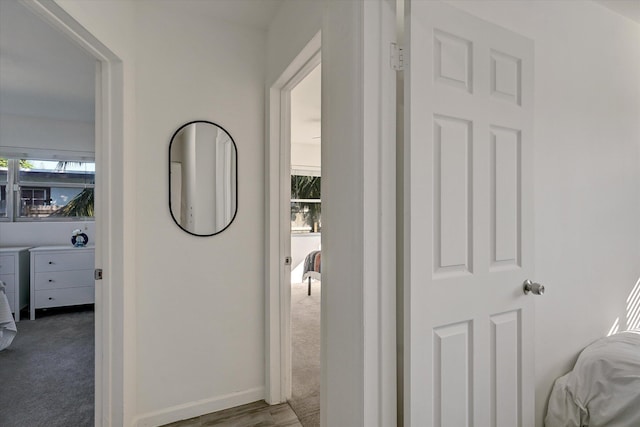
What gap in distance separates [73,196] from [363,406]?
490cm

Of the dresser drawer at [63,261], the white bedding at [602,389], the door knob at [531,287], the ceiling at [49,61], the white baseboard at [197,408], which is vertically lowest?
the white baseboard at [197,408]

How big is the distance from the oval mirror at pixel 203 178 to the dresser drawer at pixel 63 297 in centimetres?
300

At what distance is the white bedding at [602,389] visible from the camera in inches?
51.2

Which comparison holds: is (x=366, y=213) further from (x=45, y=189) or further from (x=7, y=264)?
(x=45, y=189)

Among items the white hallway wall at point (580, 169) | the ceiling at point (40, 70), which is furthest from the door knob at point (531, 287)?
the ceiling at point (40, 70)

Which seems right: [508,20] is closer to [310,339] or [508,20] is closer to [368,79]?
[368,79]

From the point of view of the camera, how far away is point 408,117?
1.08m

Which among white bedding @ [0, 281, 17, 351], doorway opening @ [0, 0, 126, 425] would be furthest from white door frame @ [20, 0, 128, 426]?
white bedding @ [0, 281, 17, 351]

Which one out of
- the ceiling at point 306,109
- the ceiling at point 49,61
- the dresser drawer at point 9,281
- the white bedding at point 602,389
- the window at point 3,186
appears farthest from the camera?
the window at point 3,186

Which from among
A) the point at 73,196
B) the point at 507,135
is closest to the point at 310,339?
the point at 507,135

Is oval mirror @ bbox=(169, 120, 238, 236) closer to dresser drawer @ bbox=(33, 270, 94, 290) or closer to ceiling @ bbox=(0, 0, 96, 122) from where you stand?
ceiling @ bbox=(0, 0, 96, 122)

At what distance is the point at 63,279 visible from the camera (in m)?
3.85

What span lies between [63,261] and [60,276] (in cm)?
18

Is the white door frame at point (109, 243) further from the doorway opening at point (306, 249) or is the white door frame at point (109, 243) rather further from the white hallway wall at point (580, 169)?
the white hallway wall at point (580, 169)
